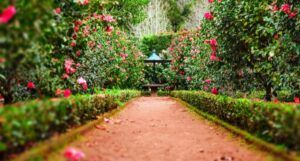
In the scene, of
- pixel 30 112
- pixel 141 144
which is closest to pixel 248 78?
pixel 141 144

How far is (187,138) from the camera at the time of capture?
8195 millimetres

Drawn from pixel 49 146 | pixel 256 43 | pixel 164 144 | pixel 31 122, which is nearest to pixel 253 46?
pixel 256 43

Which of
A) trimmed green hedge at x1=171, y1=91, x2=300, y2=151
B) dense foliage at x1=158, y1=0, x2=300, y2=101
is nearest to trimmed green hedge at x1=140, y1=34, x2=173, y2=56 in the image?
dense foliage at x1=158, y1=0, x2=300, y2=101

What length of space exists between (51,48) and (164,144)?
7.94 ft

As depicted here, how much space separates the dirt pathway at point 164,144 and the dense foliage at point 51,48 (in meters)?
1.25

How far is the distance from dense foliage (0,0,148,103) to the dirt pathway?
1251 mm

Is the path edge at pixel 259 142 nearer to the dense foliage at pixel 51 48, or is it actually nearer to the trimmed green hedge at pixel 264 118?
the trimmed green hedge at pixel 264 118

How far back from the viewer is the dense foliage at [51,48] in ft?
15.5

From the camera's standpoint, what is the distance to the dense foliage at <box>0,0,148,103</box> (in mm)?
4727

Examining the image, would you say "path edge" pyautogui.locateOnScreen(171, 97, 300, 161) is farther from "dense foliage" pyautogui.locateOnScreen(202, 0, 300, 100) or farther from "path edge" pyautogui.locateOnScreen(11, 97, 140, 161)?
"path edge" pyautogui.locateOnScreen(11, 97, 140, 161)

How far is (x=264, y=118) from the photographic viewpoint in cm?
661

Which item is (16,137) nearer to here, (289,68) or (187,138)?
(187,138)

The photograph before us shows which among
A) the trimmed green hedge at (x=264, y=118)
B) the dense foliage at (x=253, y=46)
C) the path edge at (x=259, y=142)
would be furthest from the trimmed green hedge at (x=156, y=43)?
the path edge at (x=259, y=142)

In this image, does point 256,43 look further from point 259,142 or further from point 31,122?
point 31,122
